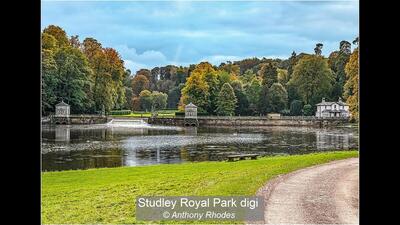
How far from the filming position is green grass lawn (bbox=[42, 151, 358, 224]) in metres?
3.59

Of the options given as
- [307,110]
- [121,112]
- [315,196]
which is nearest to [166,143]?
[121,112]

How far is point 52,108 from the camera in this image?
15.1 feet

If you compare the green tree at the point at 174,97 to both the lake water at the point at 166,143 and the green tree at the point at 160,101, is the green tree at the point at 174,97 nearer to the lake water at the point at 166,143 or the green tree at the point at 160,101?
the green tree at the point at 160,101

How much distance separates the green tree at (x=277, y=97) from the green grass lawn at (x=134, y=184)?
594 millimetres

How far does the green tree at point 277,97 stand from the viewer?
5051 mm

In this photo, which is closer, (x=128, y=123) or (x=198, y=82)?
(x=198, y=82)

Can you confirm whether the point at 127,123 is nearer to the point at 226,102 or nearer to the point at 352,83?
the point at 226,102

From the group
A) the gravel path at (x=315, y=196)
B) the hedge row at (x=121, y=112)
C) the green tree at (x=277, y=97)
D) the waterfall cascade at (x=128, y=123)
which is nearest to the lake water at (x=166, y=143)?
the waterfall cascade at (x=128, y=123)

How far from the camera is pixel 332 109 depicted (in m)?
5.11

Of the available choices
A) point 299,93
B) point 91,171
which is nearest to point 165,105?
point 91,171

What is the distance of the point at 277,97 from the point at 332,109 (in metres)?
0.62

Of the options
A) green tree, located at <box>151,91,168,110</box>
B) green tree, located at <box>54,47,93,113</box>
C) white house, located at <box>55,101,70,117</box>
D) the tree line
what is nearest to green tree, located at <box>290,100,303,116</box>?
the tree line

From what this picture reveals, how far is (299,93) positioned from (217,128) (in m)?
0.99
